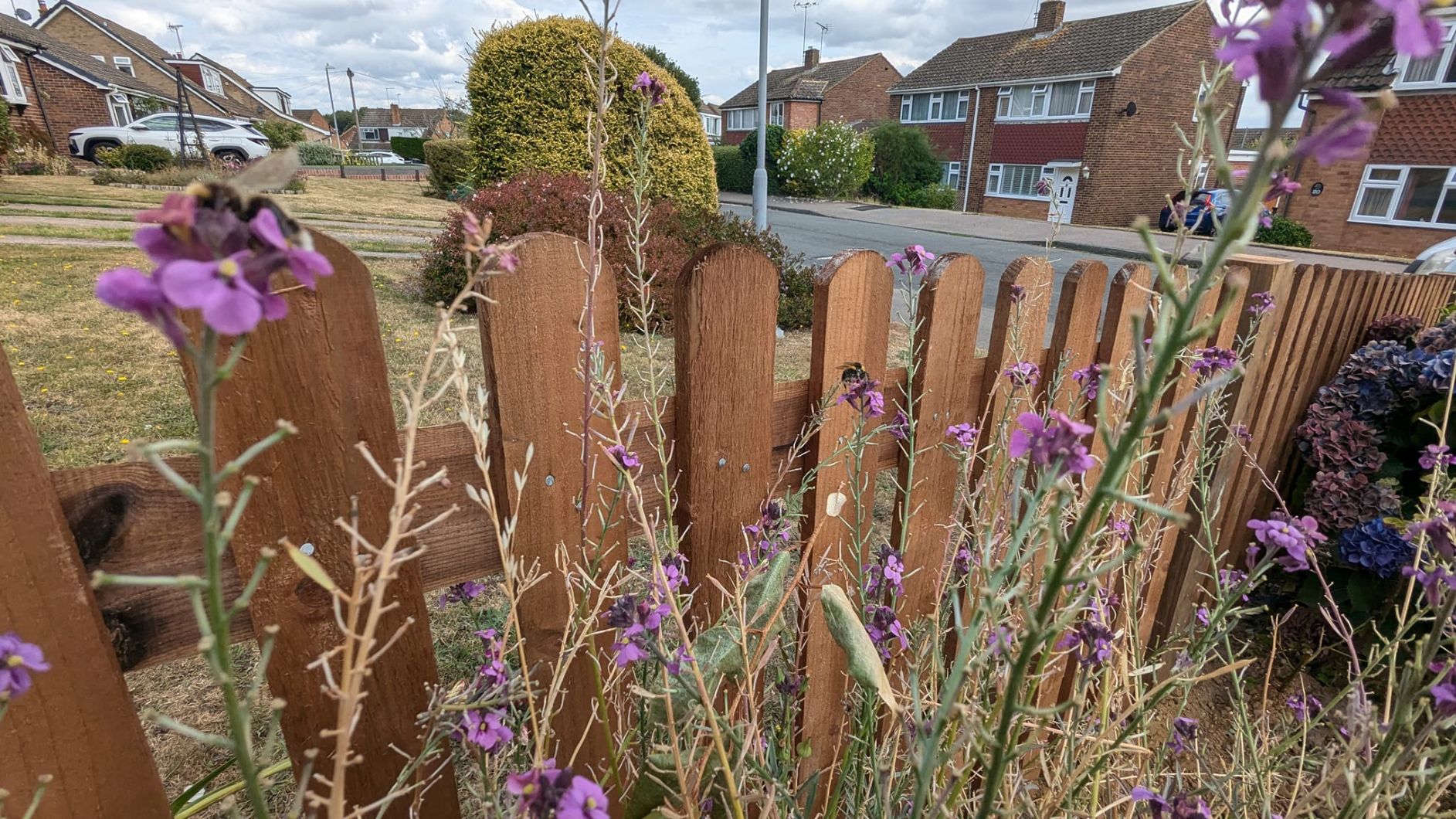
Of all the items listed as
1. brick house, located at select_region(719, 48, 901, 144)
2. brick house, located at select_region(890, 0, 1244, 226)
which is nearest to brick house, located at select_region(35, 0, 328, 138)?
brick house, located at select_region(719, 48, 901, 144)

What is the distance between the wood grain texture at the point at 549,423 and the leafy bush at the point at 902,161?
2595cm

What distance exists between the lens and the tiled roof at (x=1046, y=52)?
68.1ft

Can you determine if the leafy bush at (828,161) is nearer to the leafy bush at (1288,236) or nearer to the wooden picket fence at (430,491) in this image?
the leafy bush at (1288,236)

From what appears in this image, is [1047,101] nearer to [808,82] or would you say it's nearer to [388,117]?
[808,82]

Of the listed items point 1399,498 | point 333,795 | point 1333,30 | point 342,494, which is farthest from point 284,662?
point 1399,498

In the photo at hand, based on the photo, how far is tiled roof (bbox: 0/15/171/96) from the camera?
22984 millimetres

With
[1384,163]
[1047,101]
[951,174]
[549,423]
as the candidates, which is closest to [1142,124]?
[1047,101]

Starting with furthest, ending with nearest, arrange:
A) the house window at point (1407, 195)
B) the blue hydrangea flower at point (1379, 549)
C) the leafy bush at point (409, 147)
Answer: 1. the leafy bush at point (409, 147)
2. the house window at point (1407, 195)
3. the blue hydrangea flower at point (1379, 549)

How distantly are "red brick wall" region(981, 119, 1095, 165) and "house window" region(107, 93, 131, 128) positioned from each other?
3176 centimetres

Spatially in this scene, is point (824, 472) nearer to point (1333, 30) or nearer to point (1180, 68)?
point (1333, 30)

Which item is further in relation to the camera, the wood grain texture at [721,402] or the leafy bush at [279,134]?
the leafy bush at [279,134]

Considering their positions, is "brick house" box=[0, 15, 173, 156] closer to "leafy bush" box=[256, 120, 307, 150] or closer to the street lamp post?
"leafy bush" box=[256, 120, 307, 150]

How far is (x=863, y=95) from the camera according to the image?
33.8 meters

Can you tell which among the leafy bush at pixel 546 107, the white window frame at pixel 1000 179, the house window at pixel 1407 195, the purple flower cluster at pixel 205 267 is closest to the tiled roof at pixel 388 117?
Result: the white window frame at pixel 1000 179
